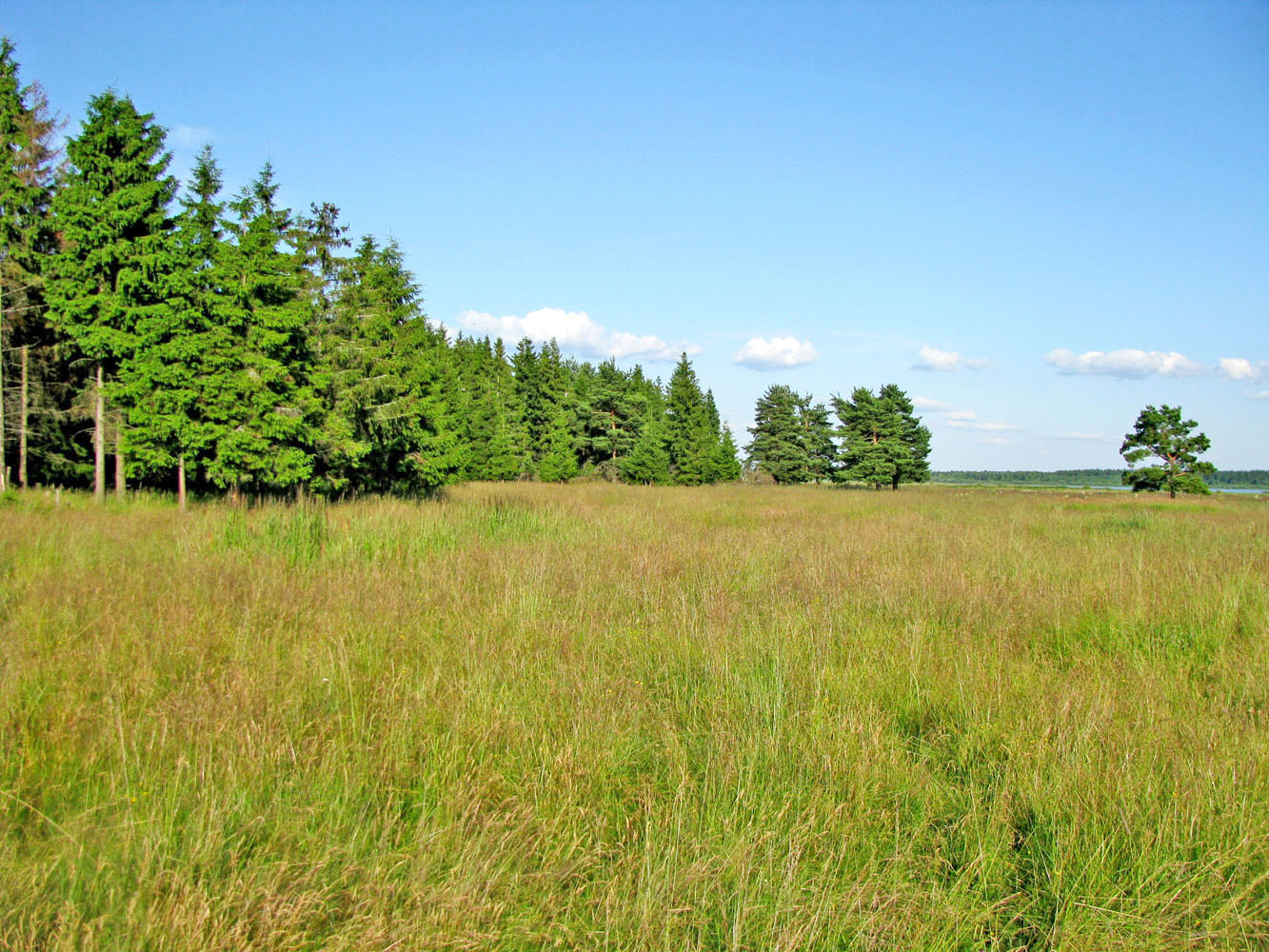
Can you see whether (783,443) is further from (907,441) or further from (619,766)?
(619,766)

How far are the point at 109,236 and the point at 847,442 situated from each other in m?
52.5

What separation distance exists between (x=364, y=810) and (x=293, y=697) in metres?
1.24

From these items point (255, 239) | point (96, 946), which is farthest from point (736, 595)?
point (255, 239)

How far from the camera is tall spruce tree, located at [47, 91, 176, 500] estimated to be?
1633cm

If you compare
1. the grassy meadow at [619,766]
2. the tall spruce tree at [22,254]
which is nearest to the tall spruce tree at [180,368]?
the tall spruce tree at [22,254]

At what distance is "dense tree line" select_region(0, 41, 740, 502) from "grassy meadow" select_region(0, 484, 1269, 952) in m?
11.0

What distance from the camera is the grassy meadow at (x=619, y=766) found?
204cm

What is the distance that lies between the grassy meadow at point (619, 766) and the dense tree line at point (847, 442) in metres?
50.7

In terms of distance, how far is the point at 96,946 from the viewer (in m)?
1.75

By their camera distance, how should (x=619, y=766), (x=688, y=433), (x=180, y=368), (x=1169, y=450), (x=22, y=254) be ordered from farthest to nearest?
(x=688, y=433), (x=1169, y=450), (x=22, y=254), (x=180, y=368), (x=619, y=766)

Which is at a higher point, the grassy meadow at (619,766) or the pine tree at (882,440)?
the pine tree at (882,440)

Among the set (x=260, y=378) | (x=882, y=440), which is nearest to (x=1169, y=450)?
(x=882, y=440)

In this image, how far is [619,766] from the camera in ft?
9.71

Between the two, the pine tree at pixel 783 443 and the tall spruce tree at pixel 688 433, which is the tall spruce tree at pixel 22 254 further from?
the pine tree at pixel 783 443
